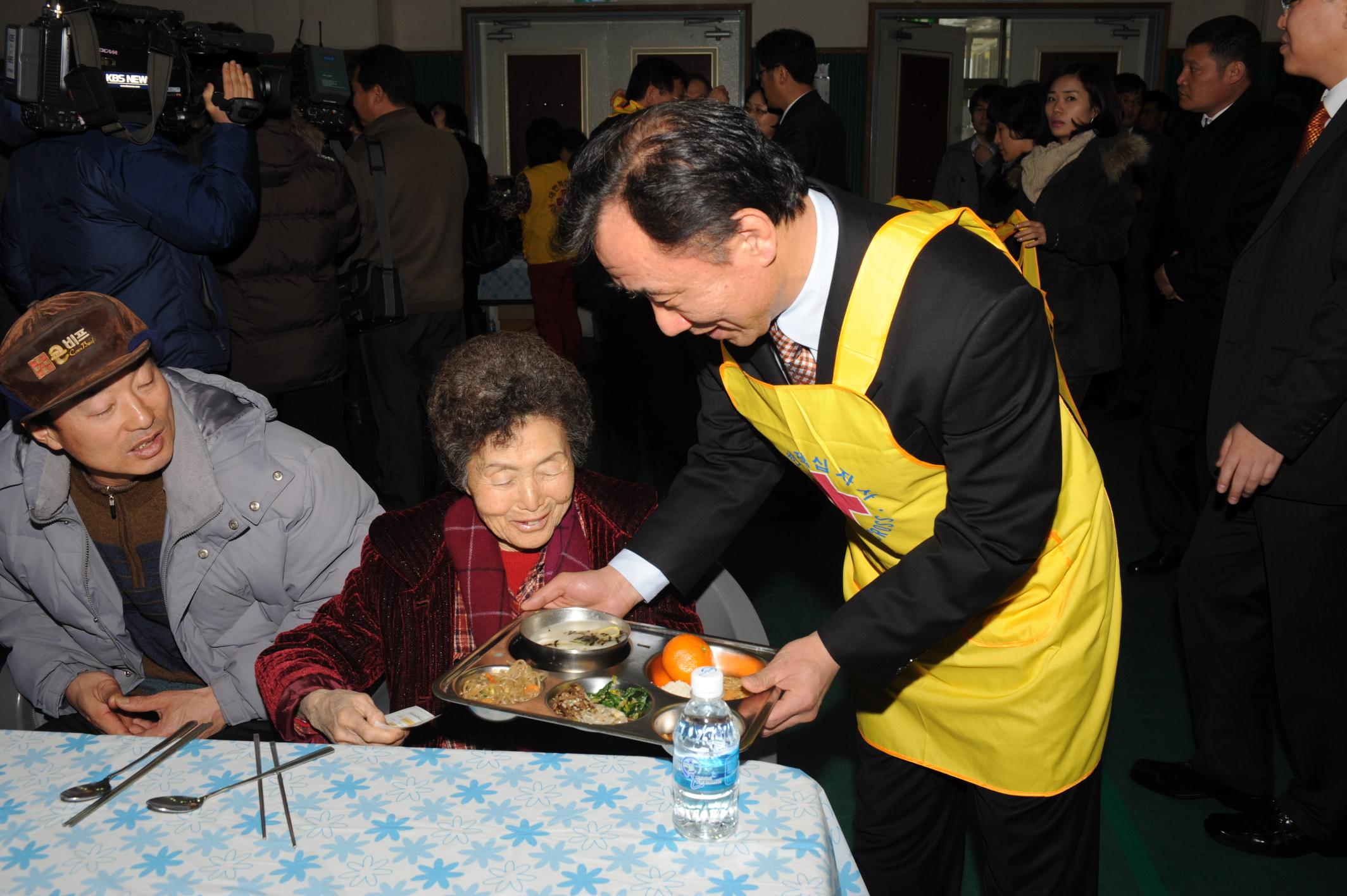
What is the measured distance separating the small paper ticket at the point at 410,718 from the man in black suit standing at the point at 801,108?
8.98 ft

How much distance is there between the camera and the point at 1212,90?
300 centimetres

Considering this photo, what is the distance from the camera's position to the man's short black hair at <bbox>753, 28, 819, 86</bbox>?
12.3ft

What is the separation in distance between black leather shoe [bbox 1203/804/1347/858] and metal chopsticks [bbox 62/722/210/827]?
2.01 meters

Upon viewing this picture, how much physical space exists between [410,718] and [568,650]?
23 cm

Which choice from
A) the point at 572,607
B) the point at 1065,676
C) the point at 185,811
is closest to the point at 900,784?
the point at 1065,676

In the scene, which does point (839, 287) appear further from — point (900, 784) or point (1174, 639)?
point (1174, 639)

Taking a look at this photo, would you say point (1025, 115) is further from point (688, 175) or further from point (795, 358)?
point (688, 175)

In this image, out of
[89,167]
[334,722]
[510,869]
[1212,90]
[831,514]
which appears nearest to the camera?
[510,869]

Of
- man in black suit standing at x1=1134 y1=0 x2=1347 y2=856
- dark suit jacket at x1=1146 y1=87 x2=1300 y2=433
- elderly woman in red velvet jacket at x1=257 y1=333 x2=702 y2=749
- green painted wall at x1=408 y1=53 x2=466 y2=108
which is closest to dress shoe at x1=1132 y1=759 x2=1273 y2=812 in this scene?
man in black suit standing at x1=1134 y1=0 x2=1347 y2=856

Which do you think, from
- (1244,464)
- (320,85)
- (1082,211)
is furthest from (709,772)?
(1082,211)

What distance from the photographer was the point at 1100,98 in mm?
3264

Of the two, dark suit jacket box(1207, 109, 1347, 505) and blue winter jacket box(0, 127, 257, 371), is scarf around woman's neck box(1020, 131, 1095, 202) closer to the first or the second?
dark suit jacket box(1207, 109, 1347, 505)

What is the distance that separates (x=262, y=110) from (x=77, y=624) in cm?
143

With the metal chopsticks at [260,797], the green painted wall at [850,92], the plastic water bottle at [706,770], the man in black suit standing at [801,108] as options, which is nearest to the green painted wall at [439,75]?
the green painted wall at [850,92]
